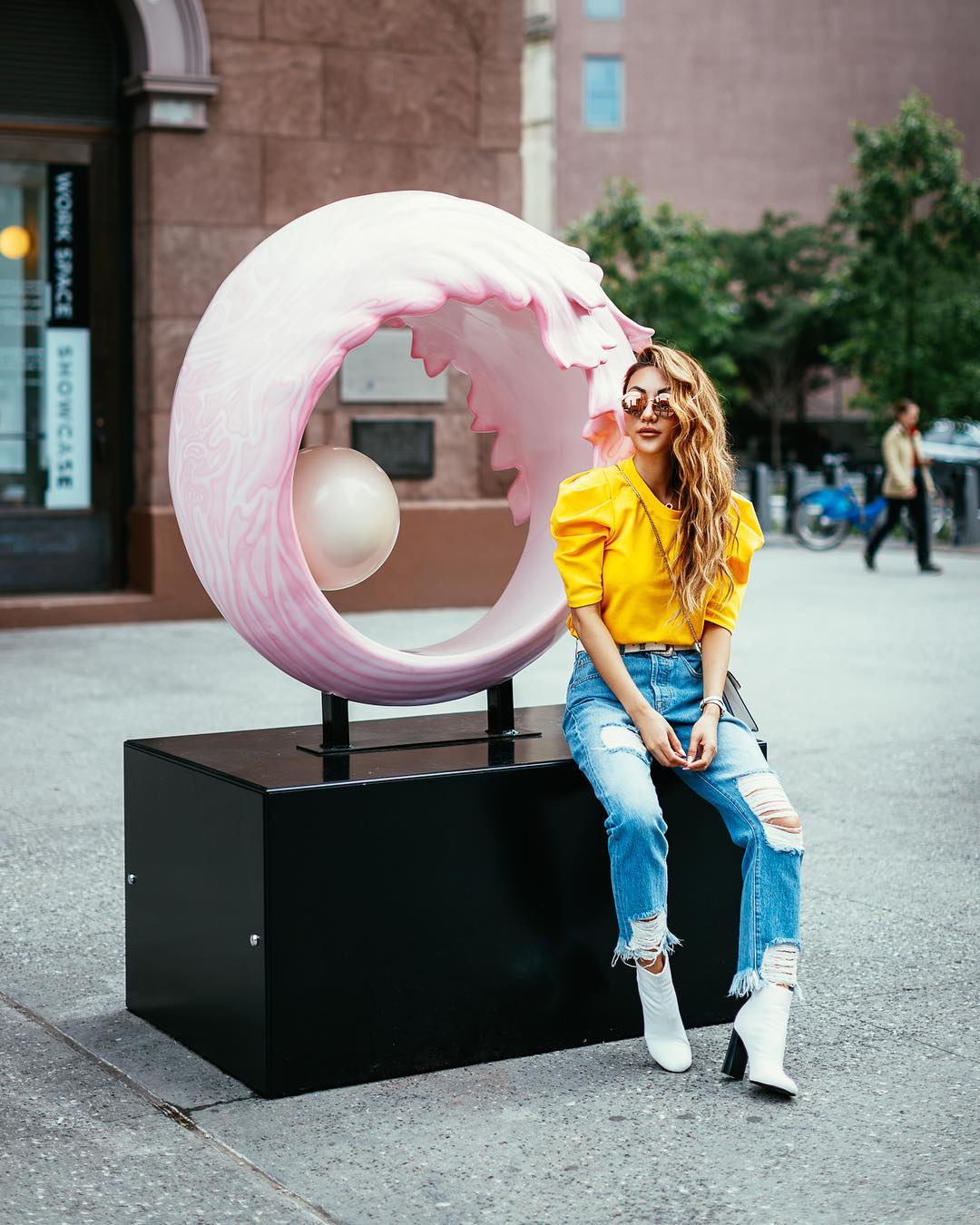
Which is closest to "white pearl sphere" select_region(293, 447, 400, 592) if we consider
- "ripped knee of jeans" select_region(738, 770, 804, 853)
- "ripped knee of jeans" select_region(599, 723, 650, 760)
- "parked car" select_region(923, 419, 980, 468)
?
"ripped knee of jeans" select_region(599, 723, 650, 760)

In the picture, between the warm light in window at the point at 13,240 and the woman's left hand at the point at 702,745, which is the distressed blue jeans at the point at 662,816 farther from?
the warm light in window at the point at 13,240

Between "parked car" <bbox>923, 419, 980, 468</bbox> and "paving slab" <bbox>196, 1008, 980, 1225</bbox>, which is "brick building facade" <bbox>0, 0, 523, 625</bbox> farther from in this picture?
"parked car" <bbox>923, 419, 980, 468</bbox>

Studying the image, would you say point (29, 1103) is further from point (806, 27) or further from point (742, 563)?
point (806, 27)

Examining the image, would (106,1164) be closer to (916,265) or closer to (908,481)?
(908,481)

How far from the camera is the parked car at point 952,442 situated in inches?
1174

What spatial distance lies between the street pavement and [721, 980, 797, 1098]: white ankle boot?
0.19ft

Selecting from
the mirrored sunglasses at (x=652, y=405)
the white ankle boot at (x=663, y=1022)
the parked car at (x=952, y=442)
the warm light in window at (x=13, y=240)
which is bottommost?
the white ankle boot at (x=663, y=1022)

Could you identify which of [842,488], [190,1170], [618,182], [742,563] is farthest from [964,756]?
[618,182]

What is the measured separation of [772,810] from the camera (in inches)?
150

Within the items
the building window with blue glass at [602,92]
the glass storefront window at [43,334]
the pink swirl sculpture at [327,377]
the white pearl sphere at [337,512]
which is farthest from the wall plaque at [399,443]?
the building window with blue glass at [602,92]

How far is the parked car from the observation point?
2981 centimetres

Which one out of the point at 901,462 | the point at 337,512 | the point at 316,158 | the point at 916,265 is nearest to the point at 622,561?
the point at 337,512

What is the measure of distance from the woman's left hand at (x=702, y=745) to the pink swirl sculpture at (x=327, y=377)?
604 mm

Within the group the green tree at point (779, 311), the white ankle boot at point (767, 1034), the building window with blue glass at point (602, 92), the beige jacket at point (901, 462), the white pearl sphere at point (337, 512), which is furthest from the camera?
the building window with blue glass at point (602, 92)
